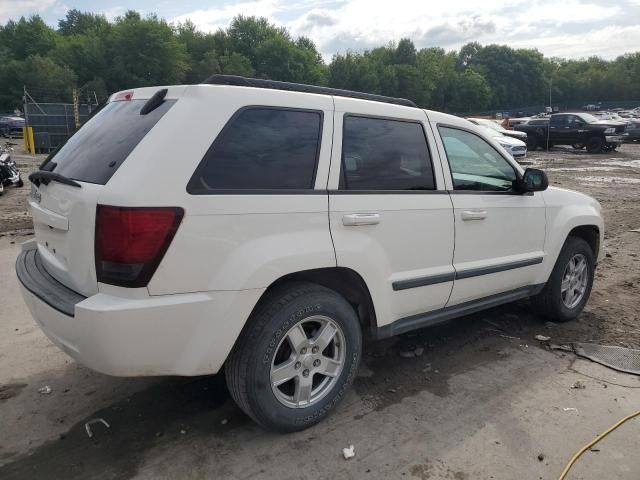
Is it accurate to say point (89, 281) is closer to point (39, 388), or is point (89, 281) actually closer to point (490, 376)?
point (39, 388)

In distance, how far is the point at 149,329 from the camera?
2.45 meters

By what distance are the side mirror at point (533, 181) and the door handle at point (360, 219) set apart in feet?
5.15

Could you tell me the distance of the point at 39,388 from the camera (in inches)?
139

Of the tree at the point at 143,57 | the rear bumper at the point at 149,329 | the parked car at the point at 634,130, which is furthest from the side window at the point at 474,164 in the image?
the tree at the point at 143,57

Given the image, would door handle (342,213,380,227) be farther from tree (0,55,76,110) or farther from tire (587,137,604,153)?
tree (0,55,76,110)

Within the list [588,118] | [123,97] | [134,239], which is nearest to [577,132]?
[588,118]

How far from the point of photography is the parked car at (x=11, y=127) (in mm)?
35844

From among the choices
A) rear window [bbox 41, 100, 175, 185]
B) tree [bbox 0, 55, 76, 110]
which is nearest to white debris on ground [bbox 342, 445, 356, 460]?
rear window [bbox 41, 100, 175, 185]

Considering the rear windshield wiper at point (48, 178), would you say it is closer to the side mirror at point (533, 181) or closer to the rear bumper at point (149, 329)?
the rear bumper at point (149, 329)

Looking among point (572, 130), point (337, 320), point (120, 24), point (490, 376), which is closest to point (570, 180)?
point (572, 130)

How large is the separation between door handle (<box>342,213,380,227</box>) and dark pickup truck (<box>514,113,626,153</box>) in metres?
24.6

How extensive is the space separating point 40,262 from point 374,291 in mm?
2007

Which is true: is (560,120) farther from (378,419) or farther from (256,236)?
(256,236)

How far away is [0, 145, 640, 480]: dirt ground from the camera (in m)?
2.74
